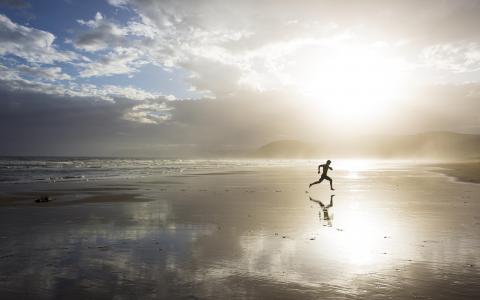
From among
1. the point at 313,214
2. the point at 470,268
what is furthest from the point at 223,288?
the point at 313,214

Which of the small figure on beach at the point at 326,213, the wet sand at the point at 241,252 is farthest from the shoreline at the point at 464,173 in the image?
the wet sand at the point at 241,252

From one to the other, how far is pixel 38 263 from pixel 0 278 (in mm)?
1086

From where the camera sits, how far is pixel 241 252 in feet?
33.1

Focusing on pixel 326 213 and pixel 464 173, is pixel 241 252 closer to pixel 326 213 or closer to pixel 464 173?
pixel 326 213

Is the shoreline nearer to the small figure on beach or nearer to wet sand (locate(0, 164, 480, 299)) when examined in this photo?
the small figure on beach

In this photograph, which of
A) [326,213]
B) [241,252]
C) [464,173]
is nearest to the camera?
[241,252]

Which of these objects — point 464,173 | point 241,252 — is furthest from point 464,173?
point 241,252

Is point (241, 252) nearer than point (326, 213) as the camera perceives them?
Yes

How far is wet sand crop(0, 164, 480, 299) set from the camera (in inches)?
289

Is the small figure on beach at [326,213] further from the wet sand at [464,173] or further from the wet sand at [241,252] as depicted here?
the wet sand at [464,173]

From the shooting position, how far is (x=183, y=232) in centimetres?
1263

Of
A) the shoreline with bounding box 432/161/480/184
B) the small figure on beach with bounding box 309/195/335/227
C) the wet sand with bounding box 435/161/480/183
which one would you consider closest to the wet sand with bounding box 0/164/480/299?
the small figure on beach with bounding box 309/195/335/227

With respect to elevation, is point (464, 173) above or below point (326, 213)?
above

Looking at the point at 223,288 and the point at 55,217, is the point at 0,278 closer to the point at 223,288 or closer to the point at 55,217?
the point at 223,288
